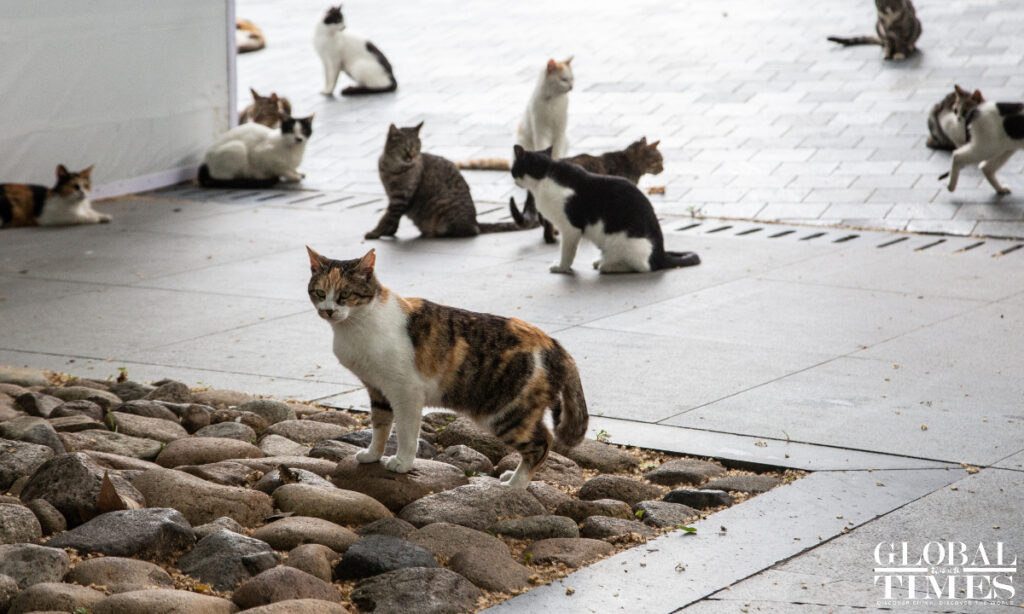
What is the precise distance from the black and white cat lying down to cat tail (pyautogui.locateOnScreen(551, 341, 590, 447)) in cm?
418

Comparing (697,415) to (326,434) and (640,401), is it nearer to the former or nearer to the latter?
(640,401)

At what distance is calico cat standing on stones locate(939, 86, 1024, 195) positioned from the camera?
420 inches

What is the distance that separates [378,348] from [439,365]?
0.25 m

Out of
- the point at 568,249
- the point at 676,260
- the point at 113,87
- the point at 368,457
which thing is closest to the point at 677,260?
the point at 676,260

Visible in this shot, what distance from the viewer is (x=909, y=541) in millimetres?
4000

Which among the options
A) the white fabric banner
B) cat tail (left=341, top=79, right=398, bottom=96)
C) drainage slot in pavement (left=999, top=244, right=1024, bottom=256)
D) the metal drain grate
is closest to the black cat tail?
the metal drain grate

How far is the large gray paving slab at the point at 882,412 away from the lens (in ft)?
16.8

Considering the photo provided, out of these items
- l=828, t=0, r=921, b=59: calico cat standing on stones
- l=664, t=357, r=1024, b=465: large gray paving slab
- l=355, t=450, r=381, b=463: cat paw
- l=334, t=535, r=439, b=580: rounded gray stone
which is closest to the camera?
l=334, t=535, r=439, b=580: rounded gray stone

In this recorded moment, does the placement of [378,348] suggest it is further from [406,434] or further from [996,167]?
[996,167]

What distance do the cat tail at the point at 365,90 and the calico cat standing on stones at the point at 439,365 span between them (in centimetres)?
1306

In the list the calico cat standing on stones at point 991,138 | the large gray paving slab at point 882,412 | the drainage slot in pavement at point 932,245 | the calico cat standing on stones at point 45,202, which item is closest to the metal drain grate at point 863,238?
the drainage slot in pavement at point 932,245

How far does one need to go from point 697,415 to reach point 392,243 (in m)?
4.93

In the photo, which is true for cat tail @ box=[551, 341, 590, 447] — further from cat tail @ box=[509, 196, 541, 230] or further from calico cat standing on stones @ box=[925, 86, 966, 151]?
calico cat standing on stones @ box=[925, 86, 966, 151]

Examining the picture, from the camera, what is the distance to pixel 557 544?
13.5ft
